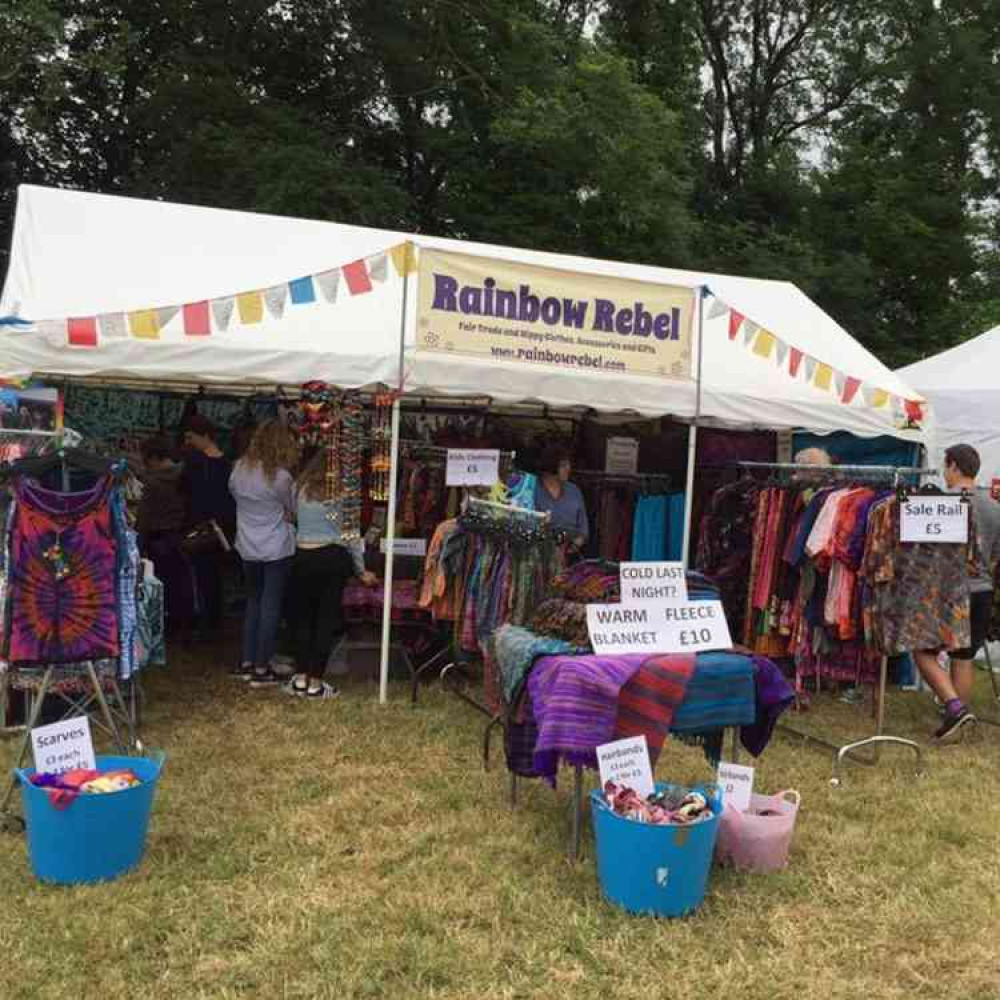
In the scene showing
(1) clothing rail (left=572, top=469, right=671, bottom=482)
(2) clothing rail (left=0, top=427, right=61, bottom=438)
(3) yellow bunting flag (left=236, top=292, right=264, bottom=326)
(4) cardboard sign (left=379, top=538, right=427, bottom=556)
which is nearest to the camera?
(2) clothing rail (left=0, top=427, right=61, bottom=438)

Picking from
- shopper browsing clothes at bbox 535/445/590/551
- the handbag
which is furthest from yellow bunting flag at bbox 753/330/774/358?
the handbag

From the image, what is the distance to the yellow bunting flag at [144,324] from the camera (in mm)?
4609

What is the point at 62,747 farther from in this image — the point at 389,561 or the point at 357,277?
the point at 357,277

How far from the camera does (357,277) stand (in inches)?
199

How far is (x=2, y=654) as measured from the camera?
3.57 meters

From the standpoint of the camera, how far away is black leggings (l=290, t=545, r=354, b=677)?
538 centimetres

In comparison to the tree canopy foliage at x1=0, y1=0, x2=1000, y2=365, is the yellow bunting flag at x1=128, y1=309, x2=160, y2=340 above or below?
below

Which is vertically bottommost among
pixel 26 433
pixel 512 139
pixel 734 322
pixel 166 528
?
pixel 166 528

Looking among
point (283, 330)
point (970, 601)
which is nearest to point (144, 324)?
point (283, 330)

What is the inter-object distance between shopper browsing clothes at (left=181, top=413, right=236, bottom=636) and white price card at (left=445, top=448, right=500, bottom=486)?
2.13 metres

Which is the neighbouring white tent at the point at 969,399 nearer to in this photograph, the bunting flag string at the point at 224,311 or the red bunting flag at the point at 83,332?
the bunting flag string at the point at 224,311

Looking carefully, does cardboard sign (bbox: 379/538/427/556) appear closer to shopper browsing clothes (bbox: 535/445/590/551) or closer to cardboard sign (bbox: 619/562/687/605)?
shopper browsing clothes (bbox: 535/445/590/551)

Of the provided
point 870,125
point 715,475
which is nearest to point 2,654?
point 715,475

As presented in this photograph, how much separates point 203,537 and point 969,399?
6.20 m
